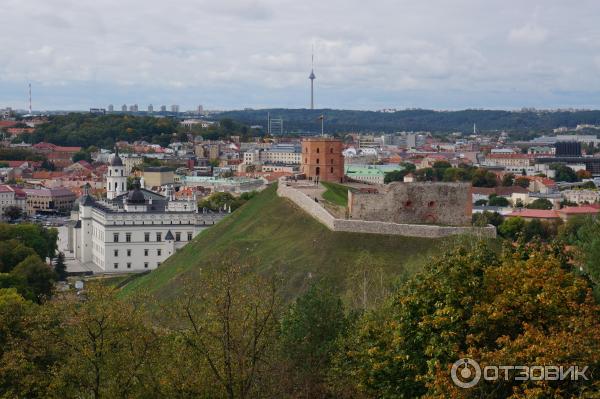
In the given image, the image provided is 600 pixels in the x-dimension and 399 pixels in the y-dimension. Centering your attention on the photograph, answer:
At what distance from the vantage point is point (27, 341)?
27.4 metres

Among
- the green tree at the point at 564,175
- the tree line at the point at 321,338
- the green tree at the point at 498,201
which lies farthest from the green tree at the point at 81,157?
the tree line at the point at 321,338

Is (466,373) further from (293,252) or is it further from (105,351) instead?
(293,252)

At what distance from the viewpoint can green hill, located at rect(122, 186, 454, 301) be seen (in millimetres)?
43188

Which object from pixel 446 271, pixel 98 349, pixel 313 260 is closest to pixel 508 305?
pixel 446 271

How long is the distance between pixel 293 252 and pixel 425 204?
7097mm

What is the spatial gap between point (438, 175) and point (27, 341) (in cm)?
12536

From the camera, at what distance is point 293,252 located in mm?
48406

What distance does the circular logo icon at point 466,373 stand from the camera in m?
18.7

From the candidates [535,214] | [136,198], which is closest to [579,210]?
[535,214]

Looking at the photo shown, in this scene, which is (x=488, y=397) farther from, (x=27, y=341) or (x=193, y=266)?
(x=193, y=266)

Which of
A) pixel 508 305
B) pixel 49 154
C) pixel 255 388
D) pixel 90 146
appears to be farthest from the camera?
pixel 90 146

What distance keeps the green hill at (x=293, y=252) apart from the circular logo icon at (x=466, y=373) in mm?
14475

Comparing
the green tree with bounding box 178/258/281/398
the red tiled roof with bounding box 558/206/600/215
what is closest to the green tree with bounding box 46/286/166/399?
the green tree with bounding box 178/258/281/398

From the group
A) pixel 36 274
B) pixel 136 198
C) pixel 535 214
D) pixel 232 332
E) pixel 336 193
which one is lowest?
pixel 36 274
